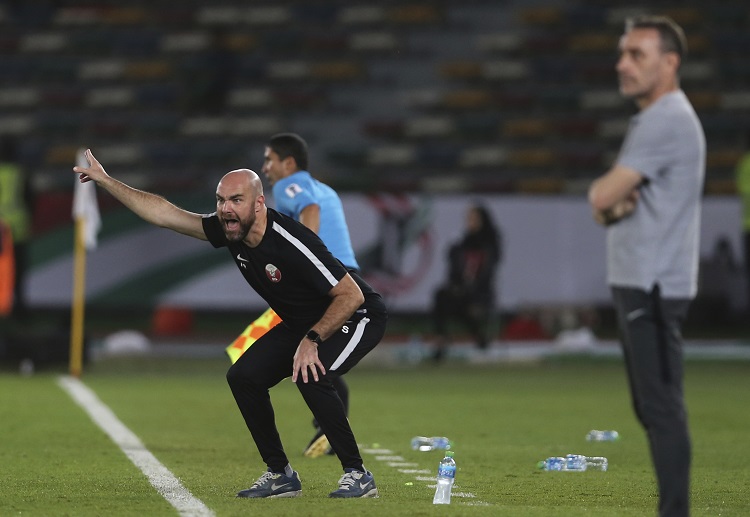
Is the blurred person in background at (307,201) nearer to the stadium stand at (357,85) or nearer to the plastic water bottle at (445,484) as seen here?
the plastic water bottle at (445,484)

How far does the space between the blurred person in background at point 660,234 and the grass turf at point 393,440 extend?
4.33 feet

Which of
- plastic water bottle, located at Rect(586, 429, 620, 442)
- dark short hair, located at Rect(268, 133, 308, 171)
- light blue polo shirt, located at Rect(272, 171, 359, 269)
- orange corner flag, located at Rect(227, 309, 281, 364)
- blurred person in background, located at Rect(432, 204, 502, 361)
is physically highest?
dark short hair, located at Rect(268, 133, 308, 171)

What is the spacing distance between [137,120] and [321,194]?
17.0 meters

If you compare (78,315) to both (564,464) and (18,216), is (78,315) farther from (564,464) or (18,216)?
(564,464)

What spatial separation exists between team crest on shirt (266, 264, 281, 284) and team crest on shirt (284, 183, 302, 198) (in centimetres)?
216

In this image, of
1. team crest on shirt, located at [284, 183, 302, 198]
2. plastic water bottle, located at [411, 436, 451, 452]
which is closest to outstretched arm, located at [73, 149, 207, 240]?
team crest on shirt, located at [284, 183, 302, 198]

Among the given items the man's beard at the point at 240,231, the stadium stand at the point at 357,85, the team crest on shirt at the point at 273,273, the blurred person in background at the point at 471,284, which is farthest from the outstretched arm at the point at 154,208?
the stadium stand at the point at 357,85

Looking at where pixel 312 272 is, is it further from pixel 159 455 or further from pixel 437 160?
pixel 437 160

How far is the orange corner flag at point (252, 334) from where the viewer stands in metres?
8.97

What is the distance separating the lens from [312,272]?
7270 millimetres

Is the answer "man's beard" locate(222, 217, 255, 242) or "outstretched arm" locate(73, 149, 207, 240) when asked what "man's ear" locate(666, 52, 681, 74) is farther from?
"outstretched arm" locate(73, 149, 207, 240)

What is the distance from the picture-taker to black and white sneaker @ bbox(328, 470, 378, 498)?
7.35 m

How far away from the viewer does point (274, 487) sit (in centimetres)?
744

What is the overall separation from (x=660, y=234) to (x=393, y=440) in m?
5.39
